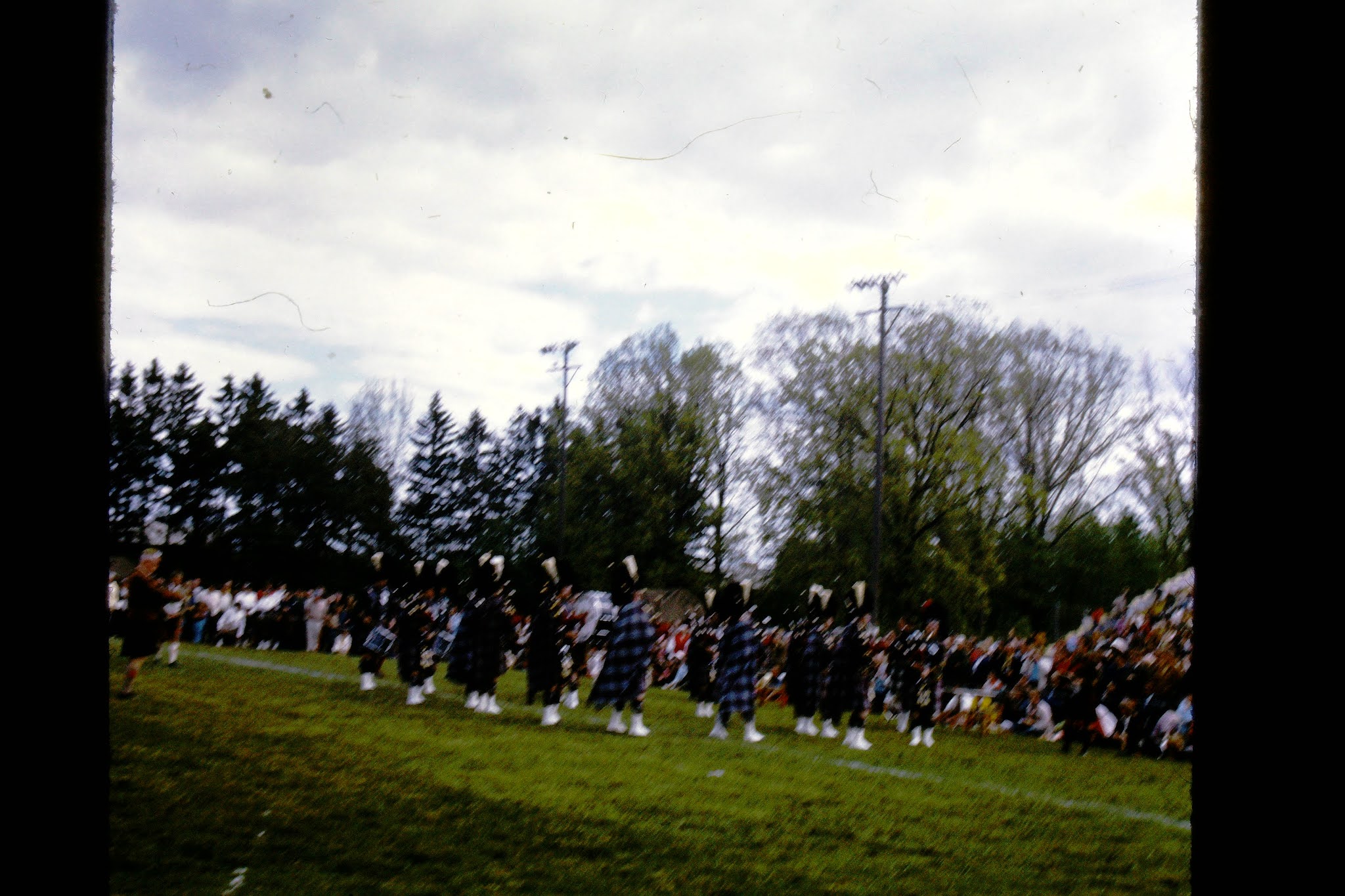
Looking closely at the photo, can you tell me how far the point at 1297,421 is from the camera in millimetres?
1433

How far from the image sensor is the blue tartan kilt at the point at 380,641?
16344 mm

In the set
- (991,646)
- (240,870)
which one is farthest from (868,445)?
(240,870)

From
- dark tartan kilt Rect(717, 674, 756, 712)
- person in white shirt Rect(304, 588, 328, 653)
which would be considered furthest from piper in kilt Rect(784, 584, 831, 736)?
person in white shirt Rect(304, 588, 328, 653)

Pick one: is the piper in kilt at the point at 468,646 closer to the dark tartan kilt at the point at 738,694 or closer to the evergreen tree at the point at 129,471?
the dark tartan kilt at the point at 738,694

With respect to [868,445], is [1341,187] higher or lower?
→ lower

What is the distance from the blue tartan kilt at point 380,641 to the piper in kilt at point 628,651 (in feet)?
16.3

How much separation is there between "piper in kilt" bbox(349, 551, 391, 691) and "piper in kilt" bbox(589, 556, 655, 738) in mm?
5033

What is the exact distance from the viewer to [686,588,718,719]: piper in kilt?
58.0 feet

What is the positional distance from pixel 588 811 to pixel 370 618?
46.3ft

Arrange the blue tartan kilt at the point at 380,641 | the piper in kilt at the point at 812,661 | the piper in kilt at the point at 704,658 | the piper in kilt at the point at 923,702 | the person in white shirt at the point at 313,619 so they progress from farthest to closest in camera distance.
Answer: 1. the person in white shirt at the point at 313,619
2. the piper in kilt at the point at 704,658
3. the blue tartan kilt at the point at 380,641
4. the piper in kilt at the point at 812,661
5. the piper in kilt at the point at 923,702

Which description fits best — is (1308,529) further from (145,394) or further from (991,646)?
(145,394)

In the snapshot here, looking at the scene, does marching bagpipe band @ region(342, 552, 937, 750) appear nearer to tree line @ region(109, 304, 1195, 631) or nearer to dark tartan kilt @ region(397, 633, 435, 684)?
dark tartan kilt @ region(397, 633, 435, 684)

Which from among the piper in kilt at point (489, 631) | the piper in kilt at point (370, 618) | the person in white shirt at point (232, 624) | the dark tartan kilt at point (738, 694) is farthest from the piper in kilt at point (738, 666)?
the person in white shirt at point (232, 624)

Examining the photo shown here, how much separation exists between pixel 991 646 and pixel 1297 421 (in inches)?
714
